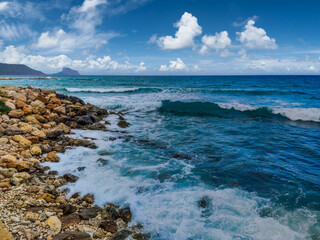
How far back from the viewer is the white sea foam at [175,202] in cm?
404

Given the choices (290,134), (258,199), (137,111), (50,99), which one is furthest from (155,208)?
(137,111)

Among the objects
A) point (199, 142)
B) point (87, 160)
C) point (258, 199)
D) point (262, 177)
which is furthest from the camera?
point (199, 142)

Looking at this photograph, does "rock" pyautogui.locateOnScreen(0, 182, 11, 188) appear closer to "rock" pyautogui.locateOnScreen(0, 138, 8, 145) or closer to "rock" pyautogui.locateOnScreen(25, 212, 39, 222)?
"rock" pyautogui.locateOnScreen(25, 212, 39, 222)

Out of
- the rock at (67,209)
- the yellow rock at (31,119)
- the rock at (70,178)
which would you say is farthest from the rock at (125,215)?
the yellow rock at (31,119)

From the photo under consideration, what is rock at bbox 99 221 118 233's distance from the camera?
3870 mm

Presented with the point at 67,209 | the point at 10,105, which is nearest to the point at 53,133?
the point at 10,105

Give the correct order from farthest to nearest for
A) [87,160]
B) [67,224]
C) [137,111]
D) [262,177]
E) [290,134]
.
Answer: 1. [137,111]
2. [290,134]
3. [87,160]
4. [262,177]
5. [67,224]

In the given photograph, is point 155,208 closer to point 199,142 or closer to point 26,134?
point 199,142

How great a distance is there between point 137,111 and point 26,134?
1107 cm

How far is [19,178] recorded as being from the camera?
5.04m

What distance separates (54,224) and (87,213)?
71 cm

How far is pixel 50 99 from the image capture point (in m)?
14.0

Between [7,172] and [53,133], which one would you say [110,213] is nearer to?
[7,172]

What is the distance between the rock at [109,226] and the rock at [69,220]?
52 cm
